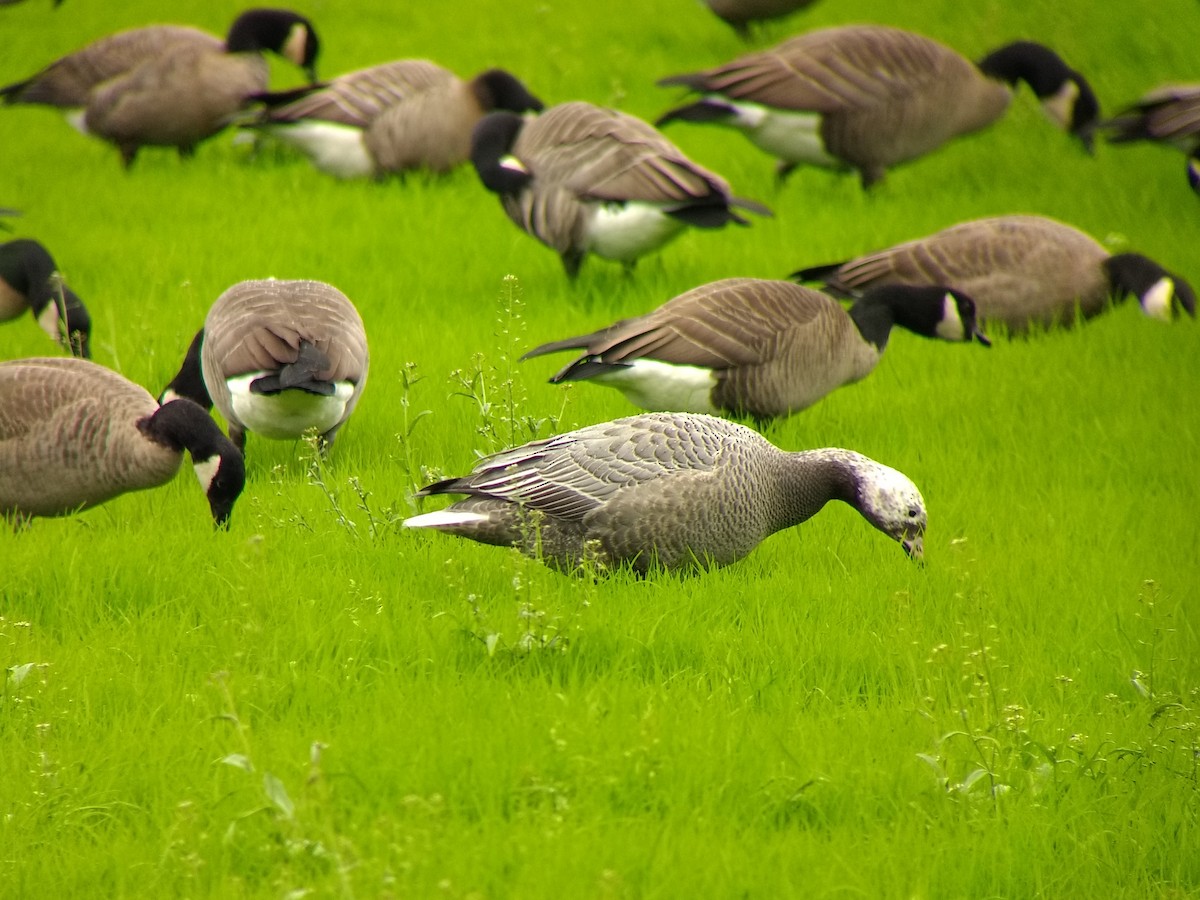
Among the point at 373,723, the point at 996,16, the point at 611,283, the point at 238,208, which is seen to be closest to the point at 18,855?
the point at 373,723

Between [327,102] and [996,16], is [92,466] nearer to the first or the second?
[327,102]

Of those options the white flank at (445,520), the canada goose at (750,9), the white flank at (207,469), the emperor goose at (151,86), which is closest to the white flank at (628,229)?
the white flank at (207,469)

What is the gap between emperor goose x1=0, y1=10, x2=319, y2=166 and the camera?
466 inches

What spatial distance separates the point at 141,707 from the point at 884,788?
2374 millimetres

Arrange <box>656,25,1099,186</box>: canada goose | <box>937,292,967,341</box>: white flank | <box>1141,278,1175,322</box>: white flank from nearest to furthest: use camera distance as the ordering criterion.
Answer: <box>937,292,967,341</box>: white flank → <box>1141,278,1175,322</box>: white flank → <box>656,25,1099,186</box>: canada goose

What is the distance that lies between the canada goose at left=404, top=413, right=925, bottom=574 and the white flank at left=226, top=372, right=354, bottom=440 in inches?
43.5

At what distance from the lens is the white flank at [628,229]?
8695 mm

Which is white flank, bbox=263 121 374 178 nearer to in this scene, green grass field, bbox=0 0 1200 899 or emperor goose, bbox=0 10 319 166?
emperor goose, bbox=0 10 319 166

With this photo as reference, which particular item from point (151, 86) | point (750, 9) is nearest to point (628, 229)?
point (151, 86)

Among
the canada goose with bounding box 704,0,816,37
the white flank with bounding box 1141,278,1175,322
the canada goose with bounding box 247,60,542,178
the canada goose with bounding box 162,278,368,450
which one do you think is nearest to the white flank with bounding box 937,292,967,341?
the white flank with bounding box 1141,278,1175,322

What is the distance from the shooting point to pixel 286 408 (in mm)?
6316

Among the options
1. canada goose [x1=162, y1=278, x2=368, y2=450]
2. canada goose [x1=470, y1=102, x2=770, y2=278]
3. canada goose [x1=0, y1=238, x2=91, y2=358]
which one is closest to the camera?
canada goose [x1=162, y1=278, x2=368, y2=450]

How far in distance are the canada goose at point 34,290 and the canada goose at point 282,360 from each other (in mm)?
1336

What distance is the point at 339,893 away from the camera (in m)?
3.55
